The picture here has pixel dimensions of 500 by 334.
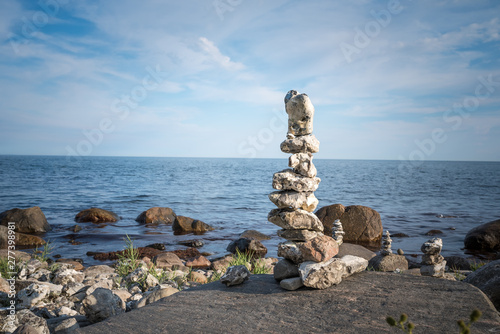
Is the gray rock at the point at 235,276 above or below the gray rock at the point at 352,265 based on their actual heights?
below

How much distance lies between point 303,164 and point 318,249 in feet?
4.85

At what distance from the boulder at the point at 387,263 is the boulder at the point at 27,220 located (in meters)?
16.0

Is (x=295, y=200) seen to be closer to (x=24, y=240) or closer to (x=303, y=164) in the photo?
(x=303, y=164)

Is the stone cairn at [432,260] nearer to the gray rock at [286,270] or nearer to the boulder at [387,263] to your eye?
the boulder at [387,263]

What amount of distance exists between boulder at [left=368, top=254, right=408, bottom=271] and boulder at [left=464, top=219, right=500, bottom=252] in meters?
6.43

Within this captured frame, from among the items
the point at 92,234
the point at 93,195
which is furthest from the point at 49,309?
the point at 93,195

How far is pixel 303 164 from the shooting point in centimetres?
594

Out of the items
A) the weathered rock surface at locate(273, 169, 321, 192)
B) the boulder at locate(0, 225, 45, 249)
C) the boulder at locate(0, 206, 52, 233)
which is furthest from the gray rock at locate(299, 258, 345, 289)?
the boulder at locate(0, 206, 52, 233)

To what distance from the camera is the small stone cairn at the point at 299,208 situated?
17.7ft

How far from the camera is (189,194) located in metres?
34.2

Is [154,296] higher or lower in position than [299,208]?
lower

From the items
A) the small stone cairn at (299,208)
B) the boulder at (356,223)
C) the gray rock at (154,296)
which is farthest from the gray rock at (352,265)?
the boulder at (356,223)

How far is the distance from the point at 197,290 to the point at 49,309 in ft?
9.76

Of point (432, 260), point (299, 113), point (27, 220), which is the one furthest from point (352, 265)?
point (27, 220)
